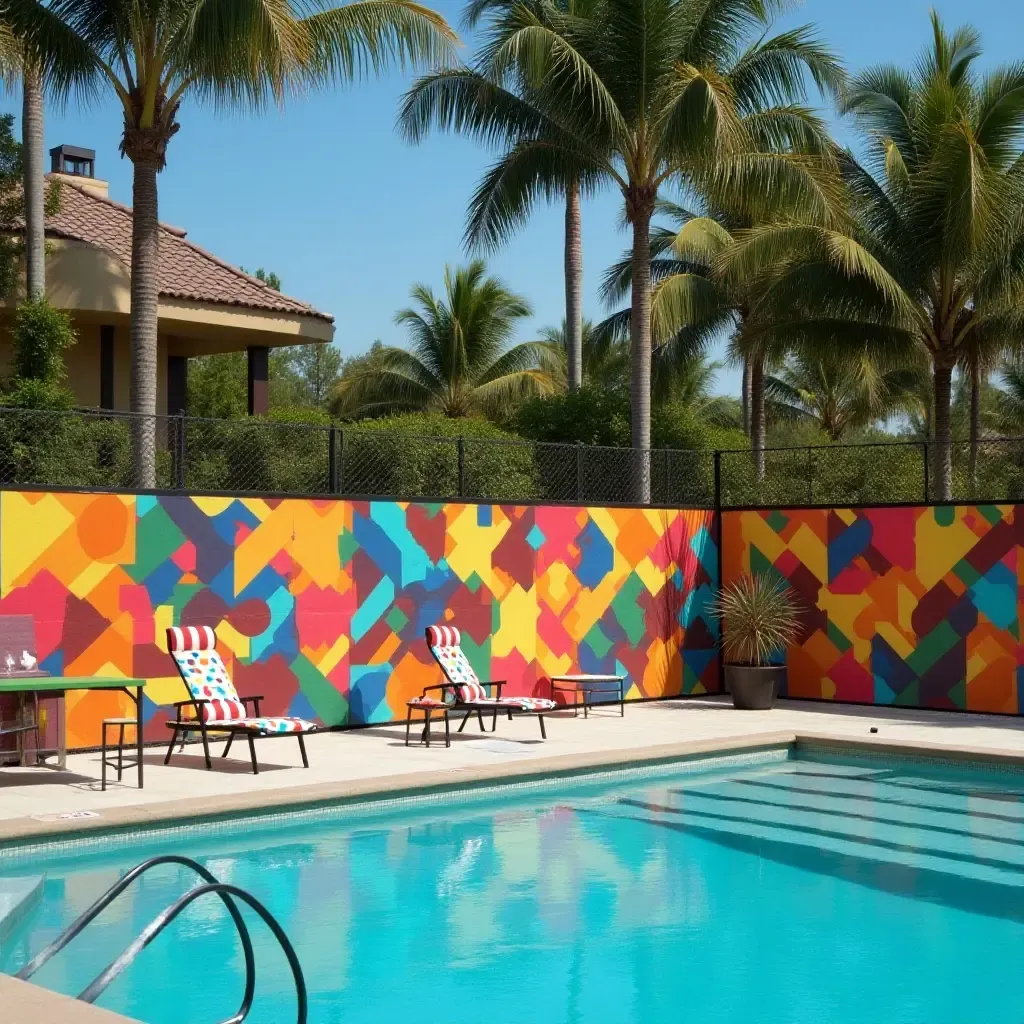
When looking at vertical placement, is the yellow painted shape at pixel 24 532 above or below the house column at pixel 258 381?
below

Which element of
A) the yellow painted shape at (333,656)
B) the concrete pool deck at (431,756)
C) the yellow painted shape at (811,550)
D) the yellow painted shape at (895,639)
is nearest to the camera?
the concrete pool deck at (431,756)

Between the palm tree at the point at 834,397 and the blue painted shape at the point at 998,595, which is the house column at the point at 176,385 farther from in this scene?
the palm tree at the point at 834,397

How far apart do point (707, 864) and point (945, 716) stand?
7.45 meters

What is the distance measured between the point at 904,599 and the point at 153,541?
27.6ft

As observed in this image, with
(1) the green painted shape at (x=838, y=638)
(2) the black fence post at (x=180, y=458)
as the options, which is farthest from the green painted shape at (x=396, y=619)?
(1) the green painted shape at (x=838, y=638)

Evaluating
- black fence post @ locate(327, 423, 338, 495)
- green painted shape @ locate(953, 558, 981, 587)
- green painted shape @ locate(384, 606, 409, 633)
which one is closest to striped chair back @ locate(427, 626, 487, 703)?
green painted shape @ locate(384, 606, 409, 633)

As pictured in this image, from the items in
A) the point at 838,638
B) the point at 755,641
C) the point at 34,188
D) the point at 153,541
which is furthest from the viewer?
the point at 34,188

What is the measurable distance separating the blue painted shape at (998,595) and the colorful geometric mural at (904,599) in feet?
0.04

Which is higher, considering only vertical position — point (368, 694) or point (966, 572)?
point (966, 572)

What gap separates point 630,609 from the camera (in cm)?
1706

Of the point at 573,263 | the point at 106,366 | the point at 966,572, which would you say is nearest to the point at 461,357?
the point at 573,263

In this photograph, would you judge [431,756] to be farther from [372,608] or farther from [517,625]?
[517,625]

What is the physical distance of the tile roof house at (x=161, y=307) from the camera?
19.3 m

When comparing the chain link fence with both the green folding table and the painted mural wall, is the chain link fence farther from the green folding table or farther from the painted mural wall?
the green folding table
